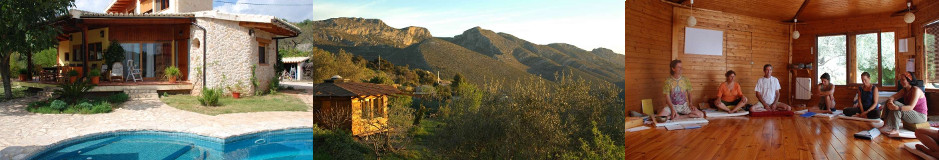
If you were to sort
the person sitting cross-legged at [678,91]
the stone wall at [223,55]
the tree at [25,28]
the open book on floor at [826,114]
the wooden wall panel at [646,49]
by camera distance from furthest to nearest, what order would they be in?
1. the stone wall at [223,55]
2. the tree at [25,28]
3. the open book on floor at [826,114]
4. the person sitting cross-legged at [678,91]
5. the wooden wall panel at [646,49]

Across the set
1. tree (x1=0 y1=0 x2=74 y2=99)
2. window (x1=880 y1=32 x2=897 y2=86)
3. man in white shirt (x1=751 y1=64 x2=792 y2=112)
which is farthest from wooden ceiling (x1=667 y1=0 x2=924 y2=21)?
tree (x1=0 y1=0 x2=74 y2=99)

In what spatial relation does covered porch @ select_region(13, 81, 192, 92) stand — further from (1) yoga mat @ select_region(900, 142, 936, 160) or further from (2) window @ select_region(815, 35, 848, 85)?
(1) yoga mat @ select_region(900, 142, 936, 160)

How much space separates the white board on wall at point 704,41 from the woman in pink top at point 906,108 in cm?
290

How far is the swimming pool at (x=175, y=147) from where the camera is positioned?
31.7 ft

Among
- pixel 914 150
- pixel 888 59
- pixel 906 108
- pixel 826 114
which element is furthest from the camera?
pixel 826 114

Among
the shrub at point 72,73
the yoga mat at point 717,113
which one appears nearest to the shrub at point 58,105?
the shrub at point 72,73

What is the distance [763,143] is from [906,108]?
1.53 metres

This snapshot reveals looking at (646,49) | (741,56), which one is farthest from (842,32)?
(646,49)

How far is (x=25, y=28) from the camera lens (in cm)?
1165

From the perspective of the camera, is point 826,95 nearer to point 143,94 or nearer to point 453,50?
point 453,50

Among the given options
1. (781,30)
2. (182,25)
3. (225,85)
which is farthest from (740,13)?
(182,25)

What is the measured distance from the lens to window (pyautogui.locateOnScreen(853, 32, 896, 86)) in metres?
6.36

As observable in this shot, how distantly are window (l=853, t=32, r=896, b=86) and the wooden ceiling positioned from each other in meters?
0.39

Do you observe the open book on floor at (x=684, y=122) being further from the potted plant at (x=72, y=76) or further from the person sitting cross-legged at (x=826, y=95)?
the potted plant at (x=72, y=76)
